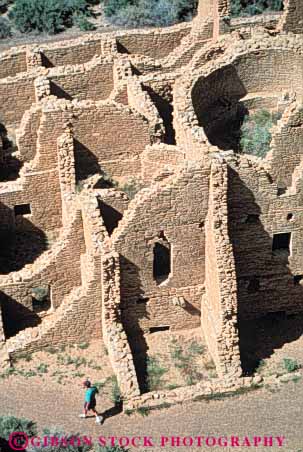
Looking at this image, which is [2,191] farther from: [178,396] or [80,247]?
[178,396]

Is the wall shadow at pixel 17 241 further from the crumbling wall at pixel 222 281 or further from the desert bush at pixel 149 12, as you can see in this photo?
the desert bush at pixel 149 12

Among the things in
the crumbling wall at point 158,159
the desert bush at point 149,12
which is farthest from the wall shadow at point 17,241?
the desert bush at point 149,12

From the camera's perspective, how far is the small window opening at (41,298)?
29.1 meters

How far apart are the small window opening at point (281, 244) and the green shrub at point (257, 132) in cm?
352

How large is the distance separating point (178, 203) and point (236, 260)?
286 centimetres

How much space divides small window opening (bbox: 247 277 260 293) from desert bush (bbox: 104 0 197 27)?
72.4 feet

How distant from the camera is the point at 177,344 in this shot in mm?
29188

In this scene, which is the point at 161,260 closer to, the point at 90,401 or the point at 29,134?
the point at 90,401

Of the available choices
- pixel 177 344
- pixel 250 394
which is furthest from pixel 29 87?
pixel 250 394

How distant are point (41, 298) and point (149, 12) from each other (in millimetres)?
23801

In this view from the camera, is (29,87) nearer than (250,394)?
No

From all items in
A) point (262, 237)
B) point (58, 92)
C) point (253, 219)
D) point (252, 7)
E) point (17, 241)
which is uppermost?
point (252, 7)

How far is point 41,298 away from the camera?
29.3m

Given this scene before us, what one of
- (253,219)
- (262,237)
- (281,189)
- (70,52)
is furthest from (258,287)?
(70,52)
